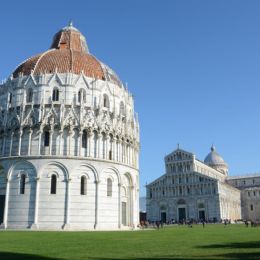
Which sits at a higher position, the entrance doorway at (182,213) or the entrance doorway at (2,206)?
the entrance doorway at (182,213)

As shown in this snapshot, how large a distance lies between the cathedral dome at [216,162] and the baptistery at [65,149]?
86966 mm

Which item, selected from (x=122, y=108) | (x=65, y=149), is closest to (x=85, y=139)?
(x=65, y=149)

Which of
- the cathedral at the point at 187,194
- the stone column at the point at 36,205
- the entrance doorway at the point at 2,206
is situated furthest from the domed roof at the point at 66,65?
the cathedral at the point at 187,194

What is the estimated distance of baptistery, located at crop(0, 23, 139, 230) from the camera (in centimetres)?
3903

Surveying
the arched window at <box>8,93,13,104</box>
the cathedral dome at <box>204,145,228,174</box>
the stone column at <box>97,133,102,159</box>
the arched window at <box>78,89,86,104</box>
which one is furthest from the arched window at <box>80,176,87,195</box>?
the cathedral dome at <box>204,145,228,174</box>

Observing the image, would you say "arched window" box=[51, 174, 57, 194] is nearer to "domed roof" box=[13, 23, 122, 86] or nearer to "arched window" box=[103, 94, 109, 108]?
"arched window" box=[103, 94, 109, 108]

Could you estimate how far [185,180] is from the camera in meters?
102

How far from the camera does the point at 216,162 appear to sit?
13000 centimetres

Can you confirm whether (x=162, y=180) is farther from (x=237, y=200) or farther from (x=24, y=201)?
(x=24, y=201)

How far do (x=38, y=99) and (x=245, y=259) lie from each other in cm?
3498

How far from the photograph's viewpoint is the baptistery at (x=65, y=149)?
39.0m

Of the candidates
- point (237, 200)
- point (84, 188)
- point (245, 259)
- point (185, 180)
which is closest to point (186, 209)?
point (185, 180)

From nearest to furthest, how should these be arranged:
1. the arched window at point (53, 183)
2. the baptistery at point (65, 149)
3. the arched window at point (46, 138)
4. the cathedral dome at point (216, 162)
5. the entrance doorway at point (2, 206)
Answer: the baptistery at point (65, 149) < the arched window at point (53, 183) < the entrance doorway at point (2, 206) < the arched window at point (46, 138) < the cathedral dome at point (216, 162)

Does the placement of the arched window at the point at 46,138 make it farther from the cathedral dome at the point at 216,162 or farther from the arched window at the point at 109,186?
the cathedral dome at the point at 216,162
